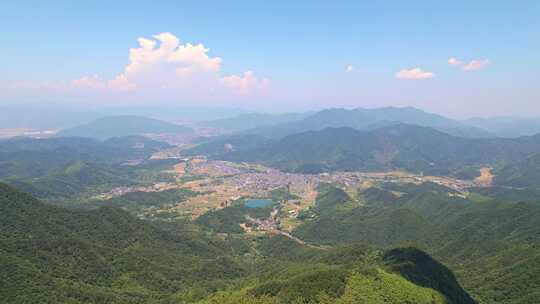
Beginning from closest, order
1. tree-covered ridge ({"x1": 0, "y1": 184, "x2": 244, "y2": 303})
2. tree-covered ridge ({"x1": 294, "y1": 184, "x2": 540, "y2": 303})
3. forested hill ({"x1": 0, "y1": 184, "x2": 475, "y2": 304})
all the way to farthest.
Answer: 1. forested hill ({"x1": 0, "y1": 184, "x2": 475, "y2": 304})
2. tree-covered ridge ({"x1": 0, "y1": 184, "x2": 244, "y2": 303})
3. tree-covered ridge ({"x1": 294, "y1": 184, "x2": 540, "y2": 303})

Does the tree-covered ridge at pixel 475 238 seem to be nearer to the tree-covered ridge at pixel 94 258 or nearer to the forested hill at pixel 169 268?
the forested hill at pixel 169 268

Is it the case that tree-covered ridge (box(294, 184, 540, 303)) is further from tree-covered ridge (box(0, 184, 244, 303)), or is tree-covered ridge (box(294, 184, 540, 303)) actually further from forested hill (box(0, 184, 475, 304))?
tree-covered ridge (box(0, 184, 244, 303))

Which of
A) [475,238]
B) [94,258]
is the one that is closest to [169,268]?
[94,258]

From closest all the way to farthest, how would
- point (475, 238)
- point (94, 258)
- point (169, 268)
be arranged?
point (94, 258)
point (169, 268)
point (475, 238)

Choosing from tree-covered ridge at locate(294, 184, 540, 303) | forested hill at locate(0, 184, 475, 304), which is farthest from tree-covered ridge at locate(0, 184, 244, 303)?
tree-covered ridge at locate(294, 184, 540, 303)

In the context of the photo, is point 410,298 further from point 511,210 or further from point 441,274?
point 511,210

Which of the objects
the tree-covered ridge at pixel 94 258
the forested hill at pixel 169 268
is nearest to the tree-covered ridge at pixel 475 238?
the forested hill at pixel 169 268

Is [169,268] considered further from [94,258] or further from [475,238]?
[475,238]

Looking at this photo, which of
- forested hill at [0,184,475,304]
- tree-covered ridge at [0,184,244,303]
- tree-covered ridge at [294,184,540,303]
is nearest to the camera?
forested hill at [0,184,475,304]

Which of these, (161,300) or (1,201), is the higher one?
(1,201)

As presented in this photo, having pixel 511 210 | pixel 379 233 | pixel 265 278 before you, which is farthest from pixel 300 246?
pixel 511 210

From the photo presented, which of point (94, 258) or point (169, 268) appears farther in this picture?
point (169, 268)
